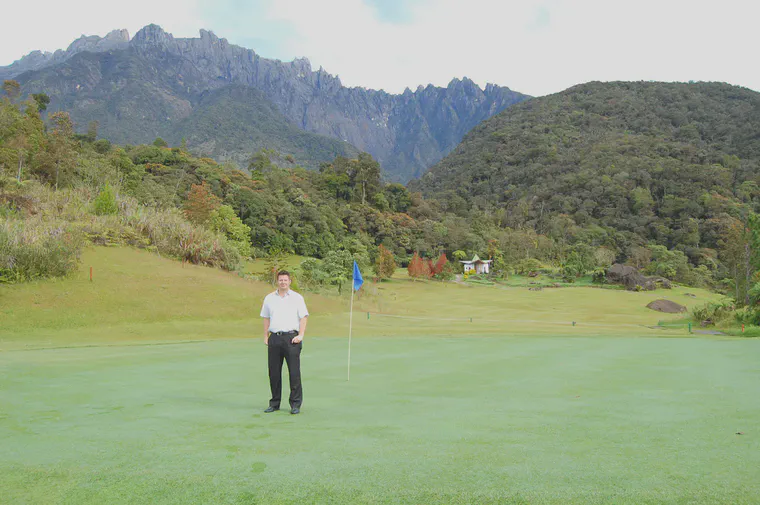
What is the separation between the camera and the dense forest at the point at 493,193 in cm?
3388

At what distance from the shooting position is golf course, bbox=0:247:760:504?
314cm

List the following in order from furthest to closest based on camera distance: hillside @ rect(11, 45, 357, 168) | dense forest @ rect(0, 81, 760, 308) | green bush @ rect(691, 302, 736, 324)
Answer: hillside @ rect(11, 45, 357, 168), dense forest @ rect(0, 81, 760, 308), green bush @ rect(691, 302, 736, 324)

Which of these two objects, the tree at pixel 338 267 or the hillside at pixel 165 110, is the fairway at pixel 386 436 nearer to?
the tree at pixel 338 267

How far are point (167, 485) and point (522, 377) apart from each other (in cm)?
631

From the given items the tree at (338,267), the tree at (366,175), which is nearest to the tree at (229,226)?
the tree at (338,267)

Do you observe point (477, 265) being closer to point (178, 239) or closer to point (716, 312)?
point (716, 312)

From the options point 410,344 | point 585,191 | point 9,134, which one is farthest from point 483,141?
point 410,344

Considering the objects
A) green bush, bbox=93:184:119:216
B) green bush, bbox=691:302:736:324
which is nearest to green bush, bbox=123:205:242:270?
green bush, bbox=93:184:119:216

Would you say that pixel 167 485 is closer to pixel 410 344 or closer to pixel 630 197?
pixel 410 344

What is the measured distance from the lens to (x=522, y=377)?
26.7 ft

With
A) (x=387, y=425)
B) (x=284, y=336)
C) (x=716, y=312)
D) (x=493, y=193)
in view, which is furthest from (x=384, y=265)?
(x=493, y=193)

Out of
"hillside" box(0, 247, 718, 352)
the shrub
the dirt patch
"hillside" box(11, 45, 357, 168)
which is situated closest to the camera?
"hillside" box(0, 247, 718, 352)

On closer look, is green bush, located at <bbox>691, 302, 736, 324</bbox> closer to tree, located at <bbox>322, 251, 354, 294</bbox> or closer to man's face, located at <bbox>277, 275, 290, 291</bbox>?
tree, located at <bbox>322, 251, 354, 294</bbox>

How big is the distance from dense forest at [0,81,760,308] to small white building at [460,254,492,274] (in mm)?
2448
